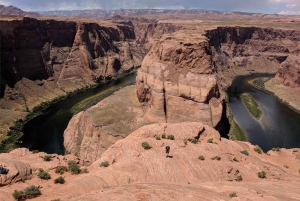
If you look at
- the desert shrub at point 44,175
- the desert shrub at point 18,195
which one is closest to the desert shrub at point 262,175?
the desert shrub at point 44,175

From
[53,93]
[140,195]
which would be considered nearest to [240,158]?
[140,195]

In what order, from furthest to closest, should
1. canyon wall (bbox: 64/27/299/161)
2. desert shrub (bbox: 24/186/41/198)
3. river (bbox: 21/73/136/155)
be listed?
river (bbox: 21/73/136/155)
canyon wall (bbox: 64/27/299/161)
desert shrub (bbox: 24/186/41/198)

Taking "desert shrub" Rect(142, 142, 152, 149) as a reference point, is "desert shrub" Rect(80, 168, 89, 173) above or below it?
below

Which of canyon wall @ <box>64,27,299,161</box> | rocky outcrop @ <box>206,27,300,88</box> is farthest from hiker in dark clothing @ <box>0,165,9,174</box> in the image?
rocky outcrop @ <box>206,27,300,88</box>

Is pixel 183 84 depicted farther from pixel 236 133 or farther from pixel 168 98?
pixel 236 133

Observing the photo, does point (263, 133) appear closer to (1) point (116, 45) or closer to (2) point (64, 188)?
(2) point (64, 188)

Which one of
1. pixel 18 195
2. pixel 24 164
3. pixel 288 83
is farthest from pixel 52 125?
pixel 288 83

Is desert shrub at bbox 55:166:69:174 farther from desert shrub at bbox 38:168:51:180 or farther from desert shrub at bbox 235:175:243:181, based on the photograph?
desert shrub at bbox 235:175:243:181
